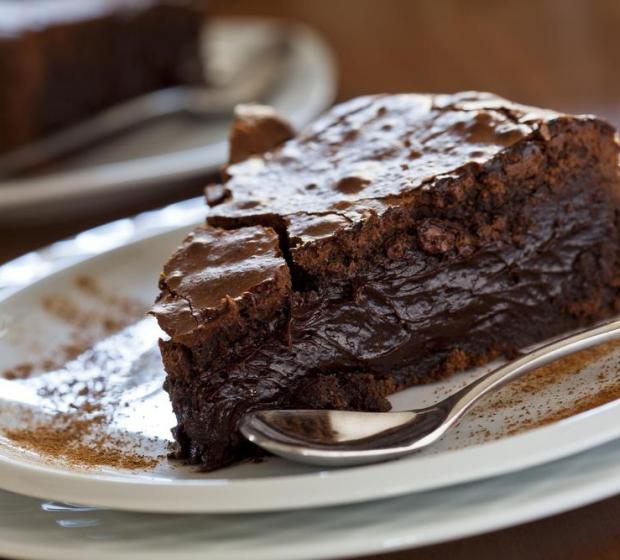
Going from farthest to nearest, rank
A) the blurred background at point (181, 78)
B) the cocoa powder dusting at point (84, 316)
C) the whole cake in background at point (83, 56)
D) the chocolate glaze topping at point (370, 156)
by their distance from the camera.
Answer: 1. the whole cake in background at point (83, 56)
2. the blurred background at point (181, 78)
3. the cocoa powder dusting at point (84, 316)
4. the chocolate glaze topping at point (370, 156)

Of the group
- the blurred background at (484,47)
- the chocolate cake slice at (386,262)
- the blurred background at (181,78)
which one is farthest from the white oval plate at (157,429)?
the blurred background at (484,47)

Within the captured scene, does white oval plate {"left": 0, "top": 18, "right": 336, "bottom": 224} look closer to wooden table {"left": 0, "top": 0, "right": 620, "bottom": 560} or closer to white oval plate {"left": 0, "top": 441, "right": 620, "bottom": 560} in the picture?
wooden table {"left": 0, "top": 0, "right": 620, "bottom": 560}

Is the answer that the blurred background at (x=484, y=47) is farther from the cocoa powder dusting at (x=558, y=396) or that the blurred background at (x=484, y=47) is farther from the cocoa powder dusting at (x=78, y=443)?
the cocoa powder dusting at (x=78, y=443)

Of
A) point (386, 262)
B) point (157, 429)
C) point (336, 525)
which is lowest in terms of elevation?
point (157, 429)

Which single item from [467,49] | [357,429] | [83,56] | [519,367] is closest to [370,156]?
[519,367]

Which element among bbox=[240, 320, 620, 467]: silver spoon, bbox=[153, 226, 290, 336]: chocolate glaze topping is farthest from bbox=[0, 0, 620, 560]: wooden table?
bbox=[240, 320, 620, 467]: silver spoon

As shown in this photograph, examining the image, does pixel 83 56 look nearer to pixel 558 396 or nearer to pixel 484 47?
pixel 484 47

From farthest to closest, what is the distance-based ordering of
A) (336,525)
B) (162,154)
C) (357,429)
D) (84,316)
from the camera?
(162,154) < (84,316) < (357,429) < (336,525)
